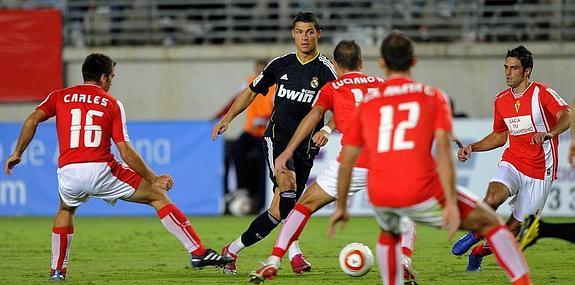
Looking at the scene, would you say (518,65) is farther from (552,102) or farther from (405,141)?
(405,141)

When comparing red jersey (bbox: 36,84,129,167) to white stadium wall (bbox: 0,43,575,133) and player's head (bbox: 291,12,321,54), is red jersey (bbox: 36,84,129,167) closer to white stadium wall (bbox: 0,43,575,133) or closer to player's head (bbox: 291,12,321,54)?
player's head (bbox: 291,12,321,54)

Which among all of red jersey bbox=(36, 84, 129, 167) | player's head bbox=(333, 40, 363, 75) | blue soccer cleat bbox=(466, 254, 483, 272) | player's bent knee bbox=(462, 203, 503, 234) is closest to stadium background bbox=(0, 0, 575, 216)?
blue soccer cleat bbox=(466, 254, 483, 272)

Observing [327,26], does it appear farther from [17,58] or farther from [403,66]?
[403,66]

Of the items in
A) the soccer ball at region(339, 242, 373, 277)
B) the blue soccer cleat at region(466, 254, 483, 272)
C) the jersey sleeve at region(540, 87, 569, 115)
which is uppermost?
the jersey sleeve at region(540, 87, 569, 115)

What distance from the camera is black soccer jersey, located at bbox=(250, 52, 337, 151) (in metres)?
10.8

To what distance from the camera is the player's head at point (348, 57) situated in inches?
371

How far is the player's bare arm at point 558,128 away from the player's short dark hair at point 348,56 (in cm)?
200

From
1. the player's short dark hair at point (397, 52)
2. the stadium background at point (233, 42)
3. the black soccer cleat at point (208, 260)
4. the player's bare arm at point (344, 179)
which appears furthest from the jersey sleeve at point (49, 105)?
the stadium background at point (233, 42)

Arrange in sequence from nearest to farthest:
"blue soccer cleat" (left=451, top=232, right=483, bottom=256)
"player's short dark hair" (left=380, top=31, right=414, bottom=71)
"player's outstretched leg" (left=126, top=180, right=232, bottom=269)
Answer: "player's short dark hair" (left=380, top=31, right=414, bottom=71), "player's outstretched leg" (left=126, top=180, right=232, bottom=269), "blue soccer cleat" (left=451, top=232, right=483, bottom=256)

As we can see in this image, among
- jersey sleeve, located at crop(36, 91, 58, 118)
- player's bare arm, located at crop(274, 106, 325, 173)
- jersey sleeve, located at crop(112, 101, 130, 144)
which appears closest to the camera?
player's bare arm, located at crop(274, 106, 325, 173)

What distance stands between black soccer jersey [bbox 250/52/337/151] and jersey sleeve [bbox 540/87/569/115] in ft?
6.56

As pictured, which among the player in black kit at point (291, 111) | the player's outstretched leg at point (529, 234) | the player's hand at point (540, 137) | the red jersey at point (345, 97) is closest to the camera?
the player's outstretched leg at point (529, 234)

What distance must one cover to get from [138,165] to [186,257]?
110 inches

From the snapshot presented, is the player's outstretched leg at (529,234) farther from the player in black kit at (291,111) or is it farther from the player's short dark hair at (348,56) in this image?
the player in black kit at (291,111)
